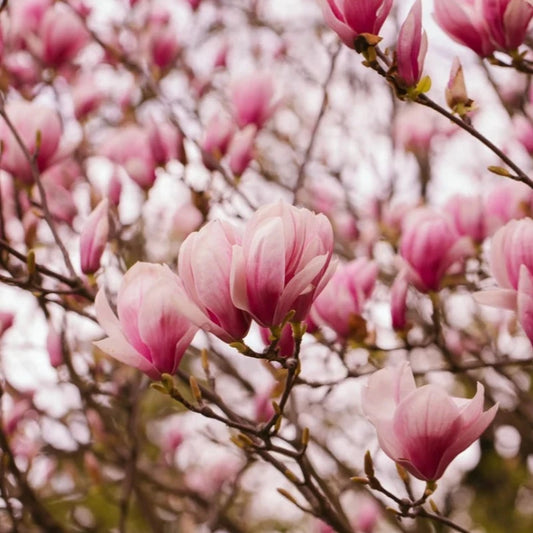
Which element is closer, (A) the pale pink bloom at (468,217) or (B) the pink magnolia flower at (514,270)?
(B) the pink magnolia flower at (514,270)

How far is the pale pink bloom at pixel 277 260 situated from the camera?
0.67 meters

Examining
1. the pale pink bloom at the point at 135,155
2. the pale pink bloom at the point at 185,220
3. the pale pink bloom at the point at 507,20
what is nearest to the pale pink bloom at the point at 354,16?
the pale pink bloom at the point at 507,20

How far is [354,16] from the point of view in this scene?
810 mm

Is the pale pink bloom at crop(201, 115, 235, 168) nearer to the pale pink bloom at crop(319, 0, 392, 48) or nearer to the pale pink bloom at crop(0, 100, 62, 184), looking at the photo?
the pale pink bloom at crop(0, 100, 62, 184)

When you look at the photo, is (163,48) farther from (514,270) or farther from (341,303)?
(514,270)

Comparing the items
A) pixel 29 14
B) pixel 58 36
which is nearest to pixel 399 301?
pixel 58 36

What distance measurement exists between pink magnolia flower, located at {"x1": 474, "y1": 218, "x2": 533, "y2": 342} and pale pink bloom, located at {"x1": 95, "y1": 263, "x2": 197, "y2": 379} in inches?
13.3

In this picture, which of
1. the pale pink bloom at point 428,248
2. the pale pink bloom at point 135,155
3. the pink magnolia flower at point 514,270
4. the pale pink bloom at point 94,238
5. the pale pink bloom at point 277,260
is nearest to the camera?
the pale pink bloom at point 277,260

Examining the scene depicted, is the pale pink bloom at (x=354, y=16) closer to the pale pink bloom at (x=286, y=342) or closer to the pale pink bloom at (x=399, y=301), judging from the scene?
the pale pink bloom at (x=286, y=342)

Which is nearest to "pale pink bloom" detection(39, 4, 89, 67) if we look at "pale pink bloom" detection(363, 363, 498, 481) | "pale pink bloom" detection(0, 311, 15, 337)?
"pale pink bloom" detection(0, 311, 15, 337)

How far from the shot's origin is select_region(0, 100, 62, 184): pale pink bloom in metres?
1.26

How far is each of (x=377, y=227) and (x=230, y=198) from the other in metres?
0.57

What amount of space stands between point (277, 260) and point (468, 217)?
0.85 m

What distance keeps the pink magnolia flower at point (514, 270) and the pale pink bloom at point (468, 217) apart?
59 cm
